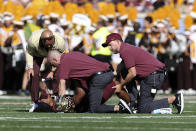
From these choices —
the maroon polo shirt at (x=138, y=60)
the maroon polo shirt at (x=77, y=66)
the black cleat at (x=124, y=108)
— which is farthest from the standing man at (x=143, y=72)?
the maroon polo shirt at (x=77, y=66)

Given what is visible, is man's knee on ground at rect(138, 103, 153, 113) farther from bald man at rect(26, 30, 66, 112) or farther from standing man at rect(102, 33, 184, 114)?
bald man at rect(26, 30, 66, 112)

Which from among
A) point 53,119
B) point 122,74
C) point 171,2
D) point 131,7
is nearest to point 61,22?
point 131,7

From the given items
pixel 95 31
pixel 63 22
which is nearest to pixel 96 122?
pixel 95 31

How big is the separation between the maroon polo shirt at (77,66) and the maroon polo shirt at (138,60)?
Answer: 523 mm

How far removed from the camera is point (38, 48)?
44.7ft

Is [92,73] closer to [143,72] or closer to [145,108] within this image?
[143,72]

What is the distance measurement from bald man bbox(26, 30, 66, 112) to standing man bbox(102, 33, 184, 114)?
0.94m

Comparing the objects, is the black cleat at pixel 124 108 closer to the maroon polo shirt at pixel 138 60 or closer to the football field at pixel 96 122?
the football field at pixel 96 122

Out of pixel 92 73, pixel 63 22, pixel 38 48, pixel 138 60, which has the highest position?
pixel 63 22

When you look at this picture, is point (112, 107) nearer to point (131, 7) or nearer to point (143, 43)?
point (143, 43)

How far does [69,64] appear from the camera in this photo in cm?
1234

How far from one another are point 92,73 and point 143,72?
84cm

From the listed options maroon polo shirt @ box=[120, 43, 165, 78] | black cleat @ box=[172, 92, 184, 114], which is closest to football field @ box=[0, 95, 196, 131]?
black cleat @ box=[172, 92, 184, 114]

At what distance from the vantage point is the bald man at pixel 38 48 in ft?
42.7
